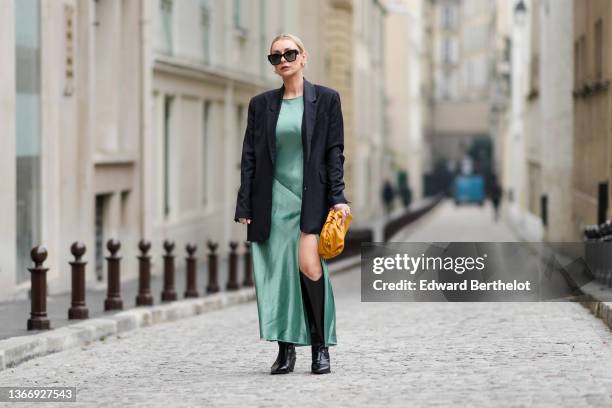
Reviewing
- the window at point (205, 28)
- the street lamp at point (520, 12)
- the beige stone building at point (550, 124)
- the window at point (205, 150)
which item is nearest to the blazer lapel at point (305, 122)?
the window at point (205, 28)

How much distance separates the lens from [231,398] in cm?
825

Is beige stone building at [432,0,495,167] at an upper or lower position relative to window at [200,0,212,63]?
upper

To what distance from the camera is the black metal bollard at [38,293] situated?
41.3ft

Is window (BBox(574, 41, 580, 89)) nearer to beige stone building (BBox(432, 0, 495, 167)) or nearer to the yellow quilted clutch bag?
the yellow quilted clutch bag

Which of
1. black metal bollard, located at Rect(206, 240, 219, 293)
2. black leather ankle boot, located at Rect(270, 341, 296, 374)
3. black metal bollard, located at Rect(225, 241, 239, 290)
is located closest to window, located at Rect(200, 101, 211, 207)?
black metal bollard, located at Rect(225, 241, 239, 290)

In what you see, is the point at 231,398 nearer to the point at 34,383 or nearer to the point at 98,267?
the point at 34,383

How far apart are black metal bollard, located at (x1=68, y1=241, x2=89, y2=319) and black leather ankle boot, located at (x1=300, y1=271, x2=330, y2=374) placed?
16.9 ft

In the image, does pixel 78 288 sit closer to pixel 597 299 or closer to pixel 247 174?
pixel 597 299

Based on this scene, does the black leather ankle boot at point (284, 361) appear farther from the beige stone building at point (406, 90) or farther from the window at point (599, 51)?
the beige stone building at point (406, 90)

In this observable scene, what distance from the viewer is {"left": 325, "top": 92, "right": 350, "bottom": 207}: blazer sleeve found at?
8.95 meters

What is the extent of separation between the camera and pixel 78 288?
1388 centimetres

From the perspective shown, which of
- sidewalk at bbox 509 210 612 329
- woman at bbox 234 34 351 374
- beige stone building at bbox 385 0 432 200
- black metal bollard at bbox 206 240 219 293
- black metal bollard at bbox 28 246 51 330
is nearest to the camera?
woman at bbox 234 34 351 374

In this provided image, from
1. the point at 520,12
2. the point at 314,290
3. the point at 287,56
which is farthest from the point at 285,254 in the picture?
the point at 520,12

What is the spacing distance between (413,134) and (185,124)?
2594 inches
